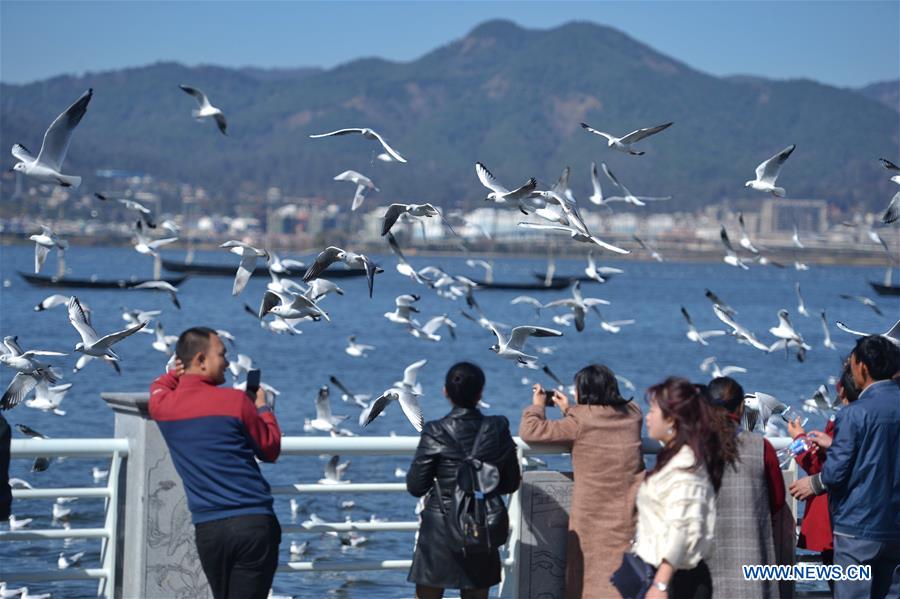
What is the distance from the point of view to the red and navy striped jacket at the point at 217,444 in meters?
5.05

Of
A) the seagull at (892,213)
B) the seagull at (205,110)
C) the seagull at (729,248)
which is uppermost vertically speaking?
the seagull at (205,110)

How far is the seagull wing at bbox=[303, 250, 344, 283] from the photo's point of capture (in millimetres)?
10499

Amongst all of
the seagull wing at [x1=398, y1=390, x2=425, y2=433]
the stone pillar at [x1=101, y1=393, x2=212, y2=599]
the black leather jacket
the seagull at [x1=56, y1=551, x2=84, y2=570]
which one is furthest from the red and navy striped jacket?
the seagull at [x1=56, y1=551, x2=84, y2=570]

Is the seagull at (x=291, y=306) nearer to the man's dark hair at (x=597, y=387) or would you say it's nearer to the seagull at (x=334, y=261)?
the seagull at (x=334, y=261)

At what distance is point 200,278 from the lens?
10725 cm

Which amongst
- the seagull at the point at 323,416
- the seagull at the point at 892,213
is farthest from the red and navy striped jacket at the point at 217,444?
the seagull at the point at 323,416

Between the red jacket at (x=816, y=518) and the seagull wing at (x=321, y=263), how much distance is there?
5149 millimetres

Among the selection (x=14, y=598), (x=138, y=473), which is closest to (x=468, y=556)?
(x=138, y=473)

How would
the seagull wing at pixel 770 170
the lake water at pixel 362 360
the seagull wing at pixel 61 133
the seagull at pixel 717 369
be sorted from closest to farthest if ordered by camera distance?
the seagull wing at pixel 61 133 → the seagull wing at pixel 770 170 → the lake water at pixel 362 360 → the seagull at pixel 717 369

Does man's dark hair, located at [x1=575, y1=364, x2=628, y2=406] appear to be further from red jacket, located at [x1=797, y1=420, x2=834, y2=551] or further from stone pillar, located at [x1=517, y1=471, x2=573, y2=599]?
red jacket, located at [x1=797, y1=420, x2=834, y2=551]

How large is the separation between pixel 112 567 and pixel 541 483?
1.89m

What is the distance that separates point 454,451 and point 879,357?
177 cm

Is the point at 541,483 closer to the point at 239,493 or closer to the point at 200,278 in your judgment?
the point at 239,493

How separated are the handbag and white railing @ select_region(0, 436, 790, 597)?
2.96ft
